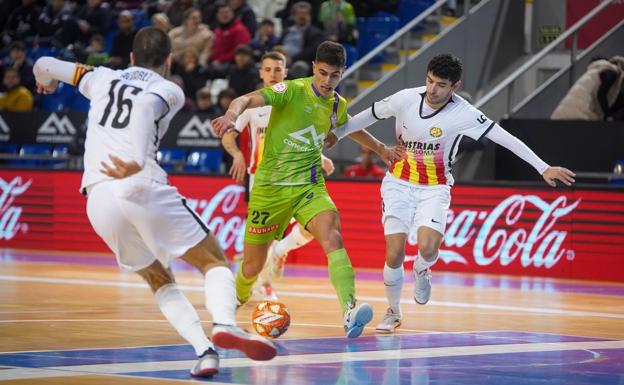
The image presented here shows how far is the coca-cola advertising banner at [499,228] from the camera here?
56.0 feet

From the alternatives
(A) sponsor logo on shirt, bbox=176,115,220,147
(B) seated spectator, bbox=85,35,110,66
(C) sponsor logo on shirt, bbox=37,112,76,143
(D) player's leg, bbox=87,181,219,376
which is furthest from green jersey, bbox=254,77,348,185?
(B) seated spectator, bbox=85,35,110,66

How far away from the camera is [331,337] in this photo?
990 cm

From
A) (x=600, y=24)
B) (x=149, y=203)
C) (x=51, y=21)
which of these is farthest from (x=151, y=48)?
(x=51, y=21)

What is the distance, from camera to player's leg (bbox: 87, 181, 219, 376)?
7.39 meters

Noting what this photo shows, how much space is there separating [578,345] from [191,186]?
1119 cm

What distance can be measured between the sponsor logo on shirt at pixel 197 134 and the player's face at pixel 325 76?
10.3 meters

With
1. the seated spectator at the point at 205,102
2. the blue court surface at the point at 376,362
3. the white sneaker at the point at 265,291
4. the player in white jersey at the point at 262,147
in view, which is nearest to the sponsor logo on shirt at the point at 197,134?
the seated spectator at the point at 205,102

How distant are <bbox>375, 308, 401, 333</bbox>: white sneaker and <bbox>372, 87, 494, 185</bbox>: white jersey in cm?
123

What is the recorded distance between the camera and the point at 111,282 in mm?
15312

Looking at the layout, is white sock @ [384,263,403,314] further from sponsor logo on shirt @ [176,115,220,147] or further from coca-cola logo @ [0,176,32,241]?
coca-cola logo @ [0,176,32,241]

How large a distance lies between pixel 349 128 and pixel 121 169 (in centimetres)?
368

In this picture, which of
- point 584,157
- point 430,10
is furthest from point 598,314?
point 430,10

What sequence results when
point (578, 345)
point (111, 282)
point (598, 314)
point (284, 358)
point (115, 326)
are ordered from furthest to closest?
point (111, 282) → point (598, 314) → point (115, 326) → point (578, 345) → point (284, 358)

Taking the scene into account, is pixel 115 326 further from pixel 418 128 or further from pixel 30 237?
pixel 30 237
